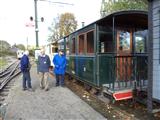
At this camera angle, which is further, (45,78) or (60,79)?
(60,79)

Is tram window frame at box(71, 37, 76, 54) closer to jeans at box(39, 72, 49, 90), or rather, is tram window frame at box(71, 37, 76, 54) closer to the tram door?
jeans at box(39, 72, 49, 90)

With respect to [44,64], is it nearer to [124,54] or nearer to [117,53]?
[117,53]

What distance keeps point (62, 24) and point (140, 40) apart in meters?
41.0

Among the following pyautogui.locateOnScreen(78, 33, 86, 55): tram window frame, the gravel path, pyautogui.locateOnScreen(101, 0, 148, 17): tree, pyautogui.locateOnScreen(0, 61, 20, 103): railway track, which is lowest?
pyautogui.locateOnScreen(0, 61, 20, 103): railway track

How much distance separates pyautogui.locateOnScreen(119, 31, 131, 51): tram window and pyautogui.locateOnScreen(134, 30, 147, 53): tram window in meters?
0.36

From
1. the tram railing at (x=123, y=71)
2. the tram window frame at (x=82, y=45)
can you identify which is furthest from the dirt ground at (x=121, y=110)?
the tram window frame at (x=82, y=45)

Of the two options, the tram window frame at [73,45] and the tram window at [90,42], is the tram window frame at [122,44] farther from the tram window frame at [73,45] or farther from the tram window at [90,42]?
the tram window frame at [73,45]

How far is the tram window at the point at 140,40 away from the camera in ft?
35.5

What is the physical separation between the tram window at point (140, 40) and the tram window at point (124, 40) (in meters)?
0.36

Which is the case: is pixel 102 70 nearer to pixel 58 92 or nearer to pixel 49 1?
pixel 58 92

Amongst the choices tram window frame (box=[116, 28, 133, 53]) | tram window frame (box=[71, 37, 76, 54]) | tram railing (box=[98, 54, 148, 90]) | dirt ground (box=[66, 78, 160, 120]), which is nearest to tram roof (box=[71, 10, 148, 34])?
tram window frame (box=[116, 28, 133, 53])

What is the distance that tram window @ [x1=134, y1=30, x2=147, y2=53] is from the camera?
10.8 m

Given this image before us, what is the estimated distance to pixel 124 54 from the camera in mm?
10359

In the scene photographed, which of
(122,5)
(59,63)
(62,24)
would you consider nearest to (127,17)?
(59,63)
